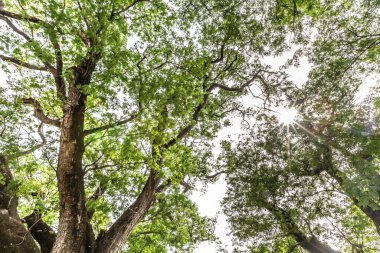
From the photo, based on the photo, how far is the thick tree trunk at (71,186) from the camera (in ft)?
15.5

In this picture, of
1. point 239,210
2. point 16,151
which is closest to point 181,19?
point 16,151

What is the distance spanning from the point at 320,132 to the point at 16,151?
9.55 m

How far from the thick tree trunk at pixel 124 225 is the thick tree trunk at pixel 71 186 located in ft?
1.80

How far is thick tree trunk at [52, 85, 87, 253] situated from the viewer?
4.74m

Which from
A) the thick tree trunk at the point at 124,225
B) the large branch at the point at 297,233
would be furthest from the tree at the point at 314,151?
the thick tree trunk at the point at 124,225

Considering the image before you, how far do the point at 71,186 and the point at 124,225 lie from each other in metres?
1.78

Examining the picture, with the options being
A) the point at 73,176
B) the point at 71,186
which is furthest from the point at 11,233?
the point at 73,176

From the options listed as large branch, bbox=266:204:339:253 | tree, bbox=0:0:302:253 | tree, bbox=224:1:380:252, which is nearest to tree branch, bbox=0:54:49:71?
tree, bbox=0:0:302:253

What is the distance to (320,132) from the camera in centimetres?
743

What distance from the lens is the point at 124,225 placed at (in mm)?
5762

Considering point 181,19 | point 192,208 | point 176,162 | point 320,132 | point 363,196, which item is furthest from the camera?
point 192,208

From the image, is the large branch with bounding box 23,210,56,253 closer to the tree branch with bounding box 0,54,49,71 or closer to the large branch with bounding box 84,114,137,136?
the large branch with bounding box 84,114,137,136

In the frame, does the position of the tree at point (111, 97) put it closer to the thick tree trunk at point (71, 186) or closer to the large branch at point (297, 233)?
the thick tree trunk at point (71, 186)

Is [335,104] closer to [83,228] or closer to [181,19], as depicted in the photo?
[181,19]
